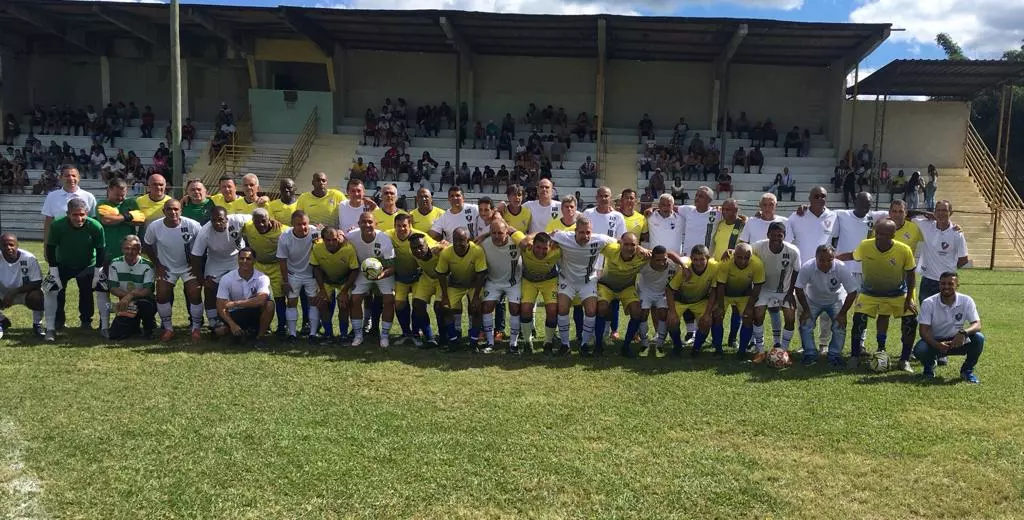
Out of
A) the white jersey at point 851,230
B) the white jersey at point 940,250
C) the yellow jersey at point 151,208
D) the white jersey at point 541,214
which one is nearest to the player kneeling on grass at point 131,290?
the yellow jersey at point 151,208

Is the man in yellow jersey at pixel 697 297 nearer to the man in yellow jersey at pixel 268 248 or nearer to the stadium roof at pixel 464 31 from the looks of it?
the man in yellow jersey at pixel 268 248

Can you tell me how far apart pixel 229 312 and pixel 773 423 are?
5986 millimetres

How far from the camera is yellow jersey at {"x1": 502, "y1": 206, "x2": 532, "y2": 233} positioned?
8.84 metres

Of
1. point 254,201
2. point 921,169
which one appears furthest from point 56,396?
point 921,169

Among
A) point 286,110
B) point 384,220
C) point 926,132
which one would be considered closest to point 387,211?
point 384,220

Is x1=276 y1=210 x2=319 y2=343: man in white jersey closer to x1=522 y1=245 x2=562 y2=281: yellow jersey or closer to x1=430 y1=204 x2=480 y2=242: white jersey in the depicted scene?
x1=430 y1=204 x2=480 y2=242: white jersey

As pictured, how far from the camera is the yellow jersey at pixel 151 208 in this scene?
8578mm

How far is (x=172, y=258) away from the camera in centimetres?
820

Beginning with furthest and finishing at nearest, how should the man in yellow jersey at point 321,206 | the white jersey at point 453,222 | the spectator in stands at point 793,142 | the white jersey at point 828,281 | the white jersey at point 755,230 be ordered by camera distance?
the spectator in stands at point 793,142 < the man in yellow jersey at point 321,206 < the white jersey at point 453,222 < the white jersey at point 755,230 < the white jersey at point 828,281

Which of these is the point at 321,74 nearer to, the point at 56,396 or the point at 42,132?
the point at 42,132

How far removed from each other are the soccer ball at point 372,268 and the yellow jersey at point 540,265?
172 centimetres

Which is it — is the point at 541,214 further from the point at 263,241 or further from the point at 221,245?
the point at 221,245

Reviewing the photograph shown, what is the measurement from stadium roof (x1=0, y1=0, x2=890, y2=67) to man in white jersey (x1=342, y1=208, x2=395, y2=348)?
1658 centimetres

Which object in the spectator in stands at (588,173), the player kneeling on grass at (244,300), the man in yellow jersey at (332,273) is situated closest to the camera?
the player kneeling on grass at (244,300)
